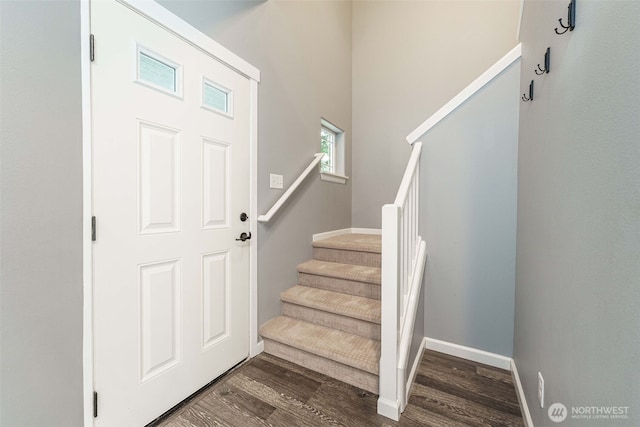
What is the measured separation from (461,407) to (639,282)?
1344 millimetres

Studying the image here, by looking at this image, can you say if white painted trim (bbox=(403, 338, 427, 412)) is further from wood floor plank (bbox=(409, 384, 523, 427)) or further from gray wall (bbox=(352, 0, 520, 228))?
gray wall (bbox=(352, 0, 520, 228))

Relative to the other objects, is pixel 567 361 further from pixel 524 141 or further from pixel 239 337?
pixel 239 337

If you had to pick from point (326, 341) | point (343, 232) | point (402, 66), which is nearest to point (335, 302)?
point (326, 341)

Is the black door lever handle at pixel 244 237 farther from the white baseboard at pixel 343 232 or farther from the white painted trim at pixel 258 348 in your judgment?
the white baseboard at pixel 343 232

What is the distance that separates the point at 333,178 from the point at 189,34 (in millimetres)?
1976

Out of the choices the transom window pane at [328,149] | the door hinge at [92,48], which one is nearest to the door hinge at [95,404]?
the door hinge at [92,48]

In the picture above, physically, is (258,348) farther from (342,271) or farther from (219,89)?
(219,89)

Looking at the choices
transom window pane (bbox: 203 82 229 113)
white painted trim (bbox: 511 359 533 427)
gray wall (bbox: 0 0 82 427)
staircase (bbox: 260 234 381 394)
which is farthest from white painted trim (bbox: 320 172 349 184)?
white painted trim (bbox: 511 359 533 427)

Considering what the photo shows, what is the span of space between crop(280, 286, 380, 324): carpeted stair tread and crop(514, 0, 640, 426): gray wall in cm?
90

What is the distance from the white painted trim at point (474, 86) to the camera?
174 centimetres

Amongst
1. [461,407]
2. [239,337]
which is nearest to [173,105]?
[239,337]

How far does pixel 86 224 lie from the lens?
1.11 metres

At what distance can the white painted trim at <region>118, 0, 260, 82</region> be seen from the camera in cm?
125

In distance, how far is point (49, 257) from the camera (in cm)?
100
